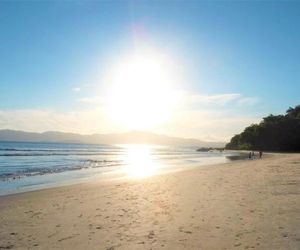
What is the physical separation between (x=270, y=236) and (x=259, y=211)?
276cm

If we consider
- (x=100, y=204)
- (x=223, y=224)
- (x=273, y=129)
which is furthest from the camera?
(x=273, y=129)

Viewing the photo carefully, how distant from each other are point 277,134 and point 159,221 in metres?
112

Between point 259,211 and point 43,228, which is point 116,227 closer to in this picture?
point 43,228

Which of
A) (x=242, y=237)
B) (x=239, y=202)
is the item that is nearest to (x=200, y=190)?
(x=239, y=202)

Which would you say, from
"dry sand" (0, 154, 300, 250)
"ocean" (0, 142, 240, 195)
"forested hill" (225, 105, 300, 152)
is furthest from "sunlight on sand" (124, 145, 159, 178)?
"forested hill" (225, 105, 300, 152)

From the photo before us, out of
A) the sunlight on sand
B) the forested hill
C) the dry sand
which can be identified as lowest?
the dry sand

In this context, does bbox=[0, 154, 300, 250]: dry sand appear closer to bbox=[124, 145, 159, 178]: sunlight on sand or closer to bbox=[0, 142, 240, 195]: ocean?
bbox=[0, 142, 240, 195]: ocean

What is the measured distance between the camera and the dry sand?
845 cm

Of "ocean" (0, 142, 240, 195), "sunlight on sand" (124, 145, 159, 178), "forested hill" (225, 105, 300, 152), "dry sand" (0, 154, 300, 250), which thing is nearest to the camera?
"dry sand" (0, 154, 300, 250)

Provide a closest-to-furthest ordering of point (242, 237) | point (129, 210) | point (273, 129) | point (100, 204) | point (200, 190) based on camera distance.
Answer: point (242, 237) → point (129, 210) → point (100, 204) → point (200, 190) → point (273, 129)

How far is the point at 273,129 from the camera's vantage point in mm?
116688

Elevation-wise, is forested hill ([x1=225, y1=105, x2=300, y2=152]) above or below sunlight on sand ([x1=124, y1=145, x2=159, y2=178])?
above

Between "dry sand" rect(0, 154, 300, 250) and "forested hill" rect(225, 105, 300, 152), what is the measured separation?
10188 cm

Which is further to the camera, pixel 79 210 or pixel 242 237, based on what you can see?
pixel 79 210
